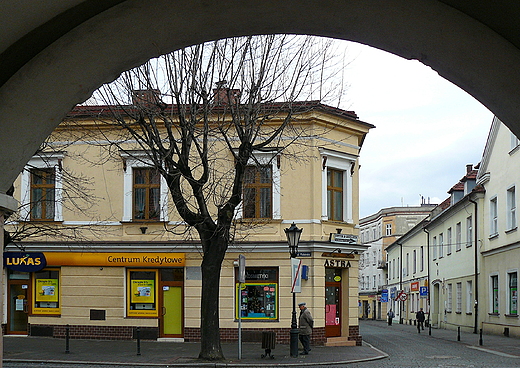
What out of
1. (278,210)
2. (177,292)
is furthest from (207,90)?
(177,292)

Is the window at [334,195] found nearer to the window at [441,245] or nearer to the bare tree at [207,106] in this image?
the bare tree at [207,106]

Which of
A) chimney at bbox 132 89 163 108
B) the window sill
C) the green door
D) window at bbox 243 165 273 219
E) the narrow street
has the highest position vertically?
chimney at bbox 132 89 163 108

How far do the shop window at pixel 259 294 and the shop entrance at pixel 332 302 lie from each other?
77.4 inches

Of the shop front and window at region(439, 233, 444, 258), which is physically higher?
window at region(439, 233, 444, 258)

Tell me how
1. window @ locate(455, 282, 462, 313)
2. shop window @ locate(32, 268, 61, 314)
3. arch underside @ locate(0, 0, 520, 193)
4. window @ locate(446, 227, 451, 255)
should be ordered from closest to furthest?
arch underside @ locate(0, 0, 520, 193)
shop window @ locate(32, 268, 61, 314)
window @ locate(455, 282, 462, 313)
window @ locate(446, 227, 451, 255)

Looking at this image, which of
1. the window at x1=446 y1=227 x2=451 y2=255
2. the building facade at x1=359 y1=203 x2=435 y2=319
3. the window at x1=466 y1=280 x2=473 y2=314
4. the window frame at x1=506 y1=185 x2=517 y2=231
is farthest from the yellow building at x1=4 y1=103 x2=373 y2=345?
the building facade at x1=359 y1=203 x2=435 y2=319

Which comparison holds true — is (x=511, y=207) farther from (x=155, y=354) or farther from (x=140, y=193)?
(x=155, y=354)

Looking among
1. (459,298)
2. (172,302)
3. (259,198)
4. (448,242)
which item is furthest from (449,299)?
(172,302)

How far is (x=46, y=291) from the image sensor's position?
86.1 feet

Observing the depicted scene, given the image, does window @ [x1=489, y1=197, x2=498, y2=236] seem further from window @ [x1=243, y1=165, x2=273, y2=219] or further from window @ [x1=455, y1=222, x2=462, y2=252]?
Result: window @ [x1=243, y1=165, x2=273, y2=219]

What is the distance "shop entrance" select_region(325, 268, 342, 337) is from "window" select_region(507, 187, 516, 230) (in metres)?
10.2

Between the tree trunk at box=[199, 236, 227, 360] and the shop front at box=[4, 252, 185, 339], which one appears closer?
the tree trunk at box=[199, 236, 227, 360]

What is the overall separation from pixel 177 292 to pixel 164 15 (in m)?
22.4

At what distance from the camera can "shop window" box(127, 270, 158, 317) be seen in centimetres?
2573
